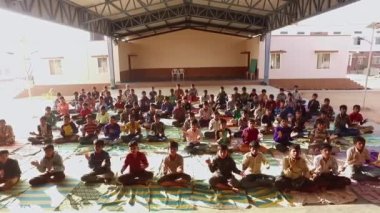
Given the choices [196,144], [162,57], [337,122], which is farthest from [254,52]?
[196,144]

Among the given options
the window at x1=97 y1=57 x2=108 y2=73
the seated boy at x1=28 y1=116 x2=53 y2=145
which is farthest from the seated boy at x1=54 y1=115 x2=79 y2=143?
the window at x1=97 y1=57 x2=108 y2=73

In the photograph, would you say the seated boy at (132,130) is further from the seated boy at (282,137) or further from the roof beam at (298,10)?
the roof beam at (298,10)

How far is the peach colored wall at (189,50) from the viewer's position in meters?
27.4

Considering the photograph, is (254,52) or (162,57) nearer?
(254,52)

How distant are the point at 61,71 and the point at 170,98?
1361 centimetres

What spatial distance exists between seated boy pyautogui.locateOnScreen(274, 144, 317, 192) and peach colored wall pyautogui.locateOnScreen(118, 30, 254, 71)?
73.6 ft

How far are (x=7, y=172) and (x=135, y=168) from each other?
266cm

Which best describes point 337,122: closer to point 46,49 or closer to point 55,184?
point 55,184

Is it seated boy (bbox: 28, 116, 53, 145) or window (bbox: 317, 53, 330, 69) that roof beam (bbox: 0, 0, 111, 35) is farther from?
window (bbox: 317, 53, 330, 69)

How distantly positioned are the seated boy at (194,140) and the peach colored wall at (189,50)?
20040mm

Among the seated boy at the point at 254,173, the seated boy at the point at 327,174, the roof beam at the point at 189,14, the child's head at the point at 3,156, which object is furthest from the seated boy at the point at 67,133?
the roof beam at the point at 189,14

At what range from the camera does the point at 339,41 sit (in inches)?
909

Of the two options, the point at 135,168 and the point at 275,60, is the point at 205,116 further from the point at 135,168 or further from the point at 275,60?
the point at 275,60

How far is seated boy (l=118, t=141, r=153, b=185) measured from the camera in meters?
6.17
